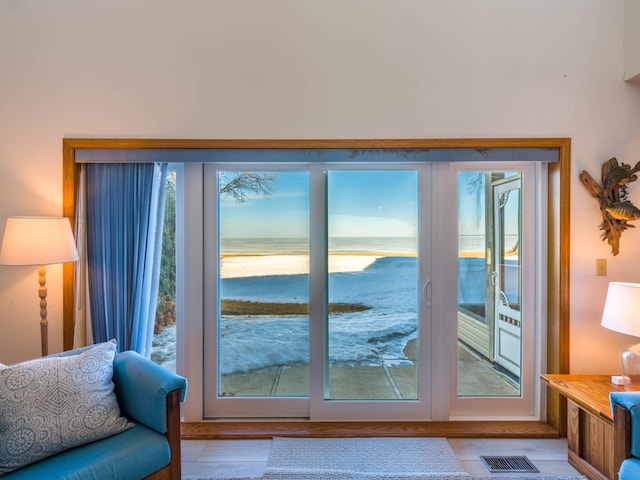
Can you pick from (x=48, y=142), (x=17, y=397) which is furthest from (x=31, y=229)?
(x=17, y=397)

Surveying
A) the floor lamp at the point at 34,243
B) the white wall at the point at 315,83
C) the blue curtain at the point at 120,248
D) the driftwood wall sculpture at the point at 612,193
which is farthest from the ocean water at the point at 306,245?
the driftwood wall sculpture at the point at 612,193

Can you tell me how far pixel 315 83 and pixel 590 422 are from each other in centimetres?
265

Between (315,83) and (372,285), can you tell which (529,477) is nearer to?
(372,285)

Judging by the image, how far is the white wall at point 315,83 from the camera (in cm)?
227

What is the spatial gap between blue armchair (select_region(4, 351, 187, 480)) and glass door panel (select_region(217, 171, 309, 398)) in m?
0.80

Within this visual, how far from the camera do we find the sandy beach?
2.44 meters

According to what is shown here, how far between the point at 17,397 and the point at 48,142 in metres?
1.67

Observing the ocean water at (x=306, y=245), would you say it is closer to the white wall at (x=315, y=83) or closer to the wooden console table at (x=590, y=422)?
the white wall at (x=315, y=83)

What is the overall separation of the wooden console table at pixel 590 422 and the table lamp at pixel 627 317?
13 centimetres

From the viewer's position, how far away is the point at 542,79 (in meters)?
2.29

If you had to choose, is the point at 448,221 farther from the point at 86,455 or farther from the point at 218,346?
the point at 86,455

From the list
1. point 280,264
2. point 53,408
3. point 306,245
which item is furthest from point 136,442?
point 306,245

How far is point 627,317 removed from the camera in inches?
71.2

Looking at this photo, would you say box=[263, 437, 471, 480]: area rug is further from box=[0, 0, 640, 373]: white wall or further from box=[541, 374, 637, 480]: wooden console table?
box=[0, 0, 640, 373]: white wall
